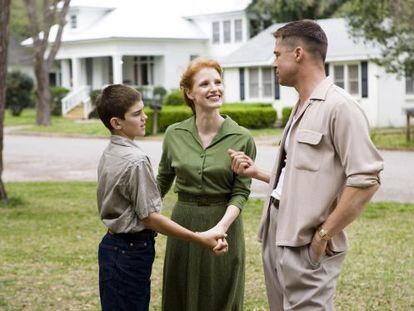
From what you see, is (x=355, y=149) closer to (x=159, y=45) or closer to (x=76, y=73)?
(x=159, y=45)

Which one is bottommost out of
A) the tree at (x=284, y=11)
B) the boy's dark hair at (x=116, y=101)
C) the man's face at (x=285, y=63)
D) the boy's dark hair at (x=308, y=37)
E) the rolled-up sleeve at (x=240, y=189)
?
the rolled-up sleeve at (x=240, y=189)

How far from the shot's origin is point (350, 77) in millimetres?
33719

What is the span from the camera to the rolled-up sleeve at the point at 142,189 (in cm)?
432

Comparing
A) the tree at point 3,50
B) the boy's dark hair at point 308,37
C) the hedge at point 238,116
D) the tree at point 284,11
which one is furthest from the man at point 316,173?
the tree at point 284,11

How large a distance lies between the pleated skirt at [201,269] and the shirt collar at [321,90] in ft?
3.82

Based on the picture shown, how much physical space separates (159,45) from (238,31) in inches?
175

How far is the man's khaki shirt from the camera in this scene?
378 centimetres

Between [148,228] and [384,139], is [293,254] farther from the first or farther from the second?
[384,139]

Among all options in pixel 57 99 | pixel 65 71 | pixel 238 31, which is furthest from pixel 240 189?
pixel 65 71

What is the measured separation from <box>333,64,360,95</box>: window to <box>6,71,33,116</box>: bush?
19049 mm

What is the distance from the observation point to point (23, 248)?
386 inches

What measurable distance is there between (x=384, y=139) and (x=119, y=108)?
2231 cm

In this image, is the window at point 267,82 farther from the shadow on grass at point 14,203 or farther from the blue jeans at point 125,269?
the blue jeans at point 125,269

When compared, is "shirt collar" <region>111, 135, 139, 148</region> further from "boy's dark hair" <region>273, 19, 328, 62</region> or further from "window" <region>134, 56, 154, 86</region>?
"window" <region>134, 56, 154, 86</region>
